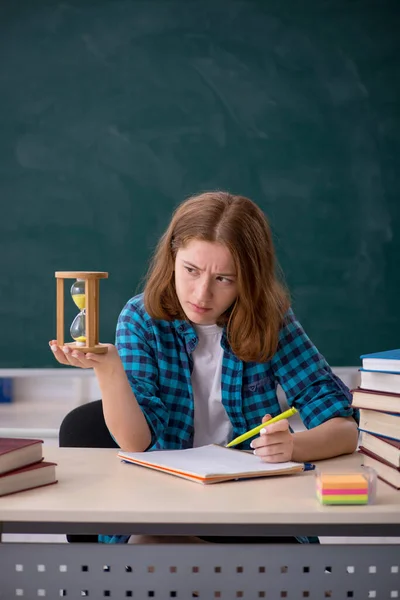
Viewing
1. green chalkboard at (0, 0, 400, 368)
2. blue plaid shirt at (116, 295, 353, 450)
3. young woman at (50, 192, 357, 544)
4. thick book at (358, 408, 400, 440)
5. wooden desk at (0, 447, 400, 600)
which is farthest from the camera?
green chalkboard at (0, 0, 400, 368)

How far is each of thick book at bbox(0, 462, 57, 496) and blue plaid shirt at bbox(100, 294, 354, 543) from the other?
48cm

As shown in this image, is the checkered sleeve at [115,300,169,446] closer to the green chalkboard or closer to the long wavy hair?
the long wavy hair

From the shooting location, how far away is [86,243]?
3.61 m

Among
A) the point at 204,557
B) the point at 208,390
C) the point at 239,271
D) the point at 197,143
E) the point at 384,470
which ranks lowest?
the point at 204,557

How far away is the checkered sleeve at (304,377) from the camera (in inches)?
77.4

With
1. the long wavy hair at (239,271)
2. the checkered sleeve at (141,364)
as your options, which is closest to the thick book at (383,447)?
the long wavy hair at (239,271)

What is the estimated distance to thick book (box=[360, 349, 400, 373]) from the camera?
5.11 ft

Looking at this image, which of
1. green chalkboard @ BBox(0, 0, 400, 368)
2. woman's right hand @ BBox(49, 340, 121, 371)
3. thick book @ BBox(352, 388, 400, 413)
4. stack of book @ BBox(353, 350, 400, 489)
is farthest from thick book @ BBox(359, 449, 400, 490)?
green chalkboard @ BBox(0, 0, 400, 368)

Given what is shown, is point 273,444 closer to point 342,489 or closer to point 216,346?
point 342,489

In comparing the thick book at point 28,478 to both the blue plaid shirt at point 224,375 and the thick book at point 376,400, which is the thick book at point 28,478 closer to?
the blue plaid shirt at point 224,375

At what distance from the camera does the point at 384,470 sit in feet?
5.13

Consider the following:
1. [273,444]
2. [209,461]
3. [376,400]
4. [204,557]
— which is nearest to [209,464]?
[209,461]

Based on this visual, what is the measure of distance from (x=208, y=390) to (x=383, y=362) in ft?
1.93

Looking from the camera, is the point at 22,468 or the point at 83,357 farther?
the point at 83,357
